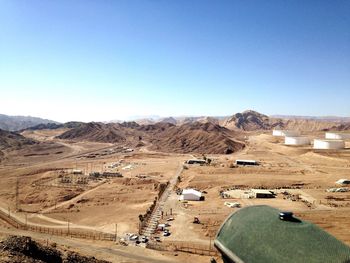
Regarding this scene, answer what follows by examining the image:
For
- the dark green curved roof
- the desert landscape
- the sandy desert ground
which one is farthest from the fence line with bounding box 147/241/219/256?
the dark green curved roof

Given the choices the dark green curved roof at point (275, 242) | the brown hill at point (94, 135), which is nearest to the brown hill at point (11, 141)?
the brown hill at point (94, 135)

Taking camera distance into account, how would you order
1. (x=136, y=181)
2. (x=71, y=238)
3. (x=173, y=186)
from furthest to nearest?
(x=136, y=181) → (x=173, y=186) → (x=71, y=238)

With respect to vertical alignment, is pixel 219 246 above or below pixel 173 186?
above

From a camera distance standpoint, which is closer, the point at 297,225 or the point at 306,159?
the point at 297,225

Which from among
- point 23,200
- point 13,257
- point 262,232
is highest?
point 262,232

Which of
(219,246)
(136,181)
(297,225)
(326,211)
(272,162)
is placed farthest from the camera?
(272,162)

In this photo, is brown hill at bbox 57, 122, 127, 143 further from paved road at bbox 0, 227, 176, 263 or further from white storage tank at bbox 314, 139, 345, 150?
paved road at bbox 0, 227, 176, 263

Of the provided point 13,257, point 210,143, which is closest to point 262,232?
point 13,257

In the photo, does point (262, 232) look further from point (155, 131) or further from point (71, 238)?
point (155, 131)
